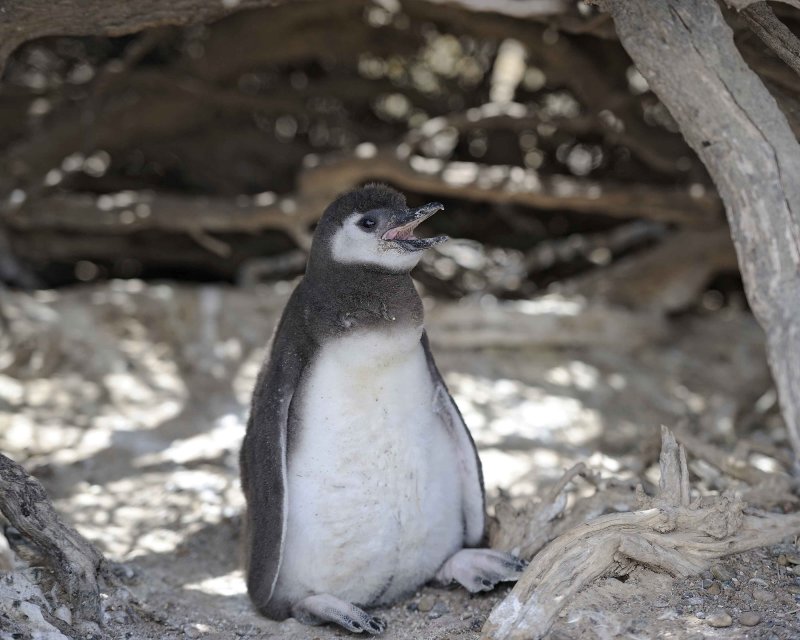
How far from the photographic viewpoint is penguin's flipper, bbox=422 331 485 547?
301 cm

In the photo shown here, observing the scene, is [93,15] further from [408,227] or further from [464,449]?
[464,449]

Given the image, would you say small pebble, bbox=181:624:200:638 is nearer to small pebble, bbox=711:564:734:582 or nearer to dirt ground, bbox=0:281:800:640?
dirt ground, bbox=0:281:800:640

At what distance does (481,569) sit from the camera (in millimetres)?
2893

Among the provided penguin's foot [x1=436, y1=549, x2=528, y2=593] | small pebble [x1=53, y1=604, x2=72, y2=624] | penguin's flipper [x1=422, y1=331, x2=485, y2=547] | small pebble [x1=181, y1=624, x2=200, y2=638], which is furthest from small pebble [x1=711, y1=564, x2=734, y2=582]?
small pebble [x1=53, y1=604, x2=72, y2=624]

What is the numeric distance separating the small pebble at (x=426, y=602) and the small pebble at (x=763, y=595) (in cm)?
88

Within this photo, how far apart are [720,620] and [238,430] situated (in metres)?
2.52

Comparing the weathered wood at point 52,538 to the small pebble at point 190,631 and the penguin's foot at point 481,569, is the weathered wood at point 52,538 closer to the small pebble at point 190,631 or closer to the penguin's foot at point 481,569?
the small pebble at point 190,631

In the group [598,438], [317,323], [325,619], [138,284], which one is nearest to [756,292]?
[317,323]

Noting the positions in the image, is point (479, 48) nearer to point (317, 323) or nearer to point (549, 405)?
point (549, 405)

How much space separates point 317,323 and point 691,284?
10.6 feet

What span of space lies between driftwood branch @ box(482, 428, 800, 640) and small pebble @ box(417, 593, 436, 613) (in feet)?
1.52

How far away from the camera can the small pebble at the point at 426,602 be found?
290 cm

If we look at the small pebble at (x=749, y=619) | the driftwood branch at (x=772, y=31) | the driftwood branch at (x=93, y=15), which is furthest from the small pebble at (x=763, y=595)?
A: the driftwood branch at (x=93, y=15)

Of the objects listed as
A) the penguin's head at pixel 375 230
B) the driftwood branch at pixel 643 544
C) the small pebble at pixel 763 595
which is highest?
the penguin's head at pixel 375 230
